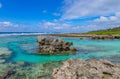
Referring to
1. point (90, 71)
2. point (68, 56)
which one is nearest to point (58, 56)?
point (68, 56)

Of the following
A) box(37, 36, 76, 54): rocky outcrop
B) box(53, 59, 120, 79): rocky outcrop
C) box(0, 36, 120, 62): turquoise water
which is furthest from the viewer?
box(37, 36, 76, 54): rocky outcrop

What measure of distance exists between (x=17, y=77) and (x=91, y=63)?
10.1 m

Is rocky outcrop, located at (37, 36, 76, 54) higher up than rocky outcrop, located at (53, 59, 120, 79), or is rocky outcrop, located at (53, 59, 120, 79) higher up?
rocky outcrop, located at (53, 59, 120, 79)

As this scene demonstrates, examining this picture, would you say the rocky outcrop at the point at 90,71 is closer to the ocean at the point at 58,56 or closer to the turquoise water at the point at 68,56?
the ocean at the point at 58,56

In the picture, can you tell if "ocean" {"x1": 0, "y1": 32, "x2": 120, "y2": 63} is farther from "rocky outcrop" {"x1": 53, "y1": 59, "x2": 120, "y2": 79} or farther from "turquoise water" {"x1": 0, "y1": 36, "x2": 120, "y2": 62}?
"rocky outcrop" {"x1": 53, "y1": 59, "x2": 120, "y2": 79}

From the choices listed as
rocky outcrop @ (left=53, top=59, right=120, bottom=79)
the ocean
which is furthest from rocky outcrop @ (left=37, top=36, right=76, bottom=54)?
rocky outcrop @ (left=53, top=59, right=120, bottom=79)

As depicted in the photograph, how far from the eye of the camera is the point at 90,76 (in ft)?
50.3

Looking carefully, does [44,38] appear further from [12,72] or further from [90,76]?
[90,76]

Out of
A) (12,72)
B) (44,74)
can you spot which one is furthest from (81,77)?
(12,72)

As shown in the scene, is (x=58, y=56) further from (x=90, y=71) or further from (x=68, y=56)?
(x=90, y=71)

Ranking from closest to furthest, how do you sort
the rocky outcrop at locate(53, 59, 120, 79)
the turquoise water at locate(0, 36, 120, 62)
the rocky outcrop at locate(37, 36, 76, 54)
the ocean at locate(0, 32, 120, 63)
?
the rocky outcrop at locate(53, 59, 120, 79)
the ocean at locate(0, 32, 120, 63)
the turquoise water at locate(0, 36, 120, 62)
the rocky outcrop at locate(37, 36, 76, 54)

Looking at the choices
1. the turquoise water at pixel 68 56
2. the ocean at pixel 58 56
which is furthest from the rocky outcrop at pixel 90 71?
the turquoise water at pixel 68 56

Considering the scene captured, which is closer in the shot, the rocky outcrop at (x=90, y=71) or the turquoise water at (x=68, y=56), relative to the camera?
the rocky outcrop at (x=90, y=71)

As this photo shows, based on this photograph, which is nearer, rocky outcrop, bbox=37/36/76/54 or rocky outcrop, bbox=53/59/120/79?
rocky outcrop, bbox=53/59/120/79
